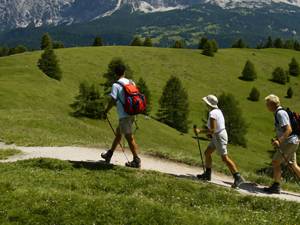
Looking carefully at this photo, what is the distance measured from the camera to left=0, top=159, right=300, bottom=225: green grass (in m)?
13.2

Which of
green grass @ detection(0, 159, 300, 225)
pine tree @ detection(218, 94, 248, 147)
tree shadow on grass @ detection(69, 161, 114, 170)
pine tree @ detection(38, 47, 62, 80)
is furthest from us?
pine tree @ detection(38, 47, 62, 80)

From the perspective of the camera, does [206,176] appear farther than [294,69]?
No

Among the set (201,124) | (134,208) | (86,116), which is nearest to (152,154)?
(134,208)

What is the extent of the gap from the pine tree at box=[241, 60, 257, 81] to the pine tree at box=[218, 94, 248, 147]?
124ft

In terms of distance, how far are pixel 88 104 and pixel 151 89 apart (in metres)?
46.8

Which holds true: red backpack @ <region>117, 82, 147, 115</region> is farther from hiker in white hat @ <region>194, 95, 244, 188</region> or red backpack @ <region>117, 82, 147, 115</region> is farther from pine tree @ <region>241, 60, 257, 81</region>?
pine tree @ <region>241, 60, 257, 81</region>

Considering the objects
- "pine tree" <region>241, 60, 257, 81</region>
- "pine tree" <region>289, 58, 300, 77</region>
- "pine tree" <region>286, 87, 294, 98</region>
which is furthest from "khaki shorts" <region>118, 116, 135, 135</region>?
"pine tree" <region>289, 58, 300, 77</region>

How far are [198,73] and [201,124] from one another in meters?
34.7

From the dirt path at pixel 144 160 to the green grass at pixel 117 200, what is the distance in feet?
7.19

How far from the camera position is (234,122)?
296 feet

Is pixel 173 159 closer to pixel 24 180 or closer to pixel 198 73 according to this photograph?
pixel 24 180

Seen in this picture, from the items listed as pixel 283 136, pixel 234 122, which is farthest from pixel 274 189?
pixel 234 122

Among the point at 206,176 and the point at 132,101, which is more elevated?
the point at 132,101

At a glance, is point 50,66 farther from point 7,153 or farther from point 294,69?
point 294,69
